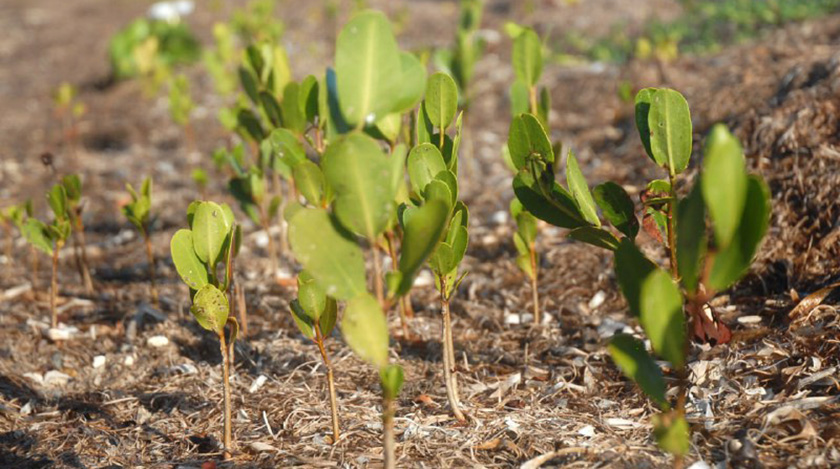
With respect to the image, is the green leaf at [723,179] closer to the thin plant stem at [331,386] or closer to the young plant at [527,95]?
the thin plant stem at [331,386]

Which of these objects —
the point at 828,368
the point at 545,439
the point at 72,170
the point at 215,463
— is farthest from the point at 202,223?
the point at 72,170

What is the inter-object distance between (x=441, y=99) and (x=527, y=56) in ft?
2.04

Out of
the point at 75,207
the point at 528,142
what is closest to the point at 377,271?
the point at 528,142

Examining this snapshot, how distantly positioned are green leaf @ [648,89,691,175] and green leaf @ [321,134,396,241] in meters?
0.52

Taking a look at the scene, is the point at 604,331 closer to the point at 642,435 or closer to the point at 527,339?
the point at 527,339

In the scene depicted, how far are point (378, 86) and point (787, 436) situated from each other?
0.86 m

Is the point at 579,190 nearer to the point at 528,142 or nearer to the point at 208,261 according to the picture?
the point at 528,142

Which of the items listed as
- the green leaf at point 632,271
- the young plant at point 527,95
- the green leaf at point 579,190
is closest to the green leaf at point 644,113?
the green leaf at point 579,190

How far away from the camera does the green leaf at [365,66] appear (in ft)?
3.67

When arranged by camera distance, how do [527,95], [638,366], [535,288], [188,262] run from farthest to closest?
[527,95], [535,288], [188,262], [638,366]

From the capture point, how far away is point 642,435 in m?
1.38

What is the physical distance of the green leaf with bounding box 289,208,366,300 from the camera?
1.04m

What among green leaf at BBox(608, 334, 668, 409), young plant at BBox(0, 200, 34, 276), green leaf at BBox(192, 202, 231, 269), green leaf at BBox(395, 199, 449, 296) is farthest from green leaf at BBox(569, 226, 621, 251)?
young plant at BBox(0, 200, 34, 276)

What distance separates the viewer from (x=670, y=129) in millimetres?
1309
